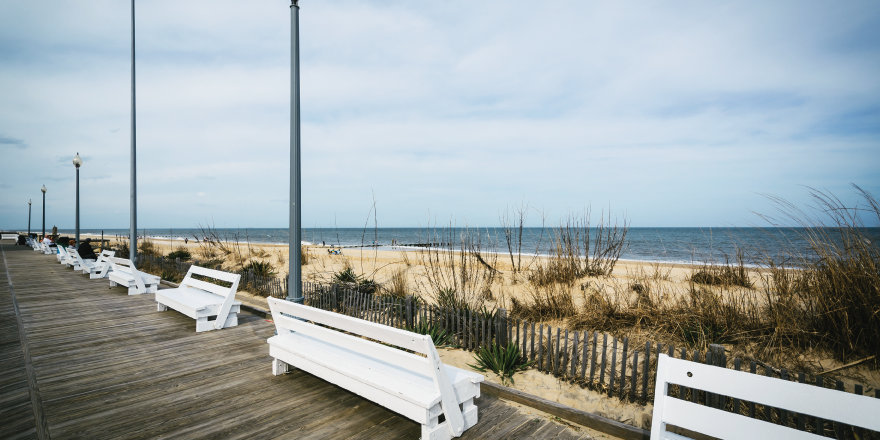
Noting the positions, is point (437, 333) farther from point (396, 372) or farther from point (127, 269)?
point (127, 269)

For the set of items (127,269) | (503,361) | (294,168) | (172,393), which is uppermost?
(294,168)

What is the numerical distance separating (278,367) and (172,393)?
88 centimetres

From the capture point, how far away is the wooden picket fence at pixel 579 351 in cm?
332

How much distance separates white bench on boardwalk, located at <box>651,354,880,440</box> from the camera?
173cm

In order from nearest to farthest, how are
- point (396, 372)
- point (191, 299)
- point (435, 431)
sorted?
point (435, 431)
point (396, 372)
point (191, 299)

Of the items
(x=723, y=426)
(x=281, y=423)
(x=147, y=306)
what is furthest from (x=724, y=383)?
(x=147, y=306)

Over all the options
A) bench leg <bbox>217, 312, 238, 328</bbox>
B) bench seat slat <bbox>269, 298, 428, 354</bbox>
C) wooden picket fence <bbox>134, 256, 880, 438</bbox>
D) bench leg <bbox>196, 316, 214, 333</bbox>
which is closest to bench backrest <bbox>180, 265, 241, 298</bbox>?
bench leg <bbox>217, 312, 238, 328</bbox>

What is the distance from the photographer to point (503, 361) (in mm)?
4738

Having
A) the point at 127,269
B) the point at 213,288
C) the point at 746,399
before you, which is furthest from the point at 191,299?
the point at 746,399

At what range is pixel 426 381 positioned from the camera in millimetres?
2828

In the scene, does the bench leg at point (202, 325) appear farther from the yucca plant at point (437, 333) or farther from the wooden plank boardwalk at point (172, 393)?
the yucca plant at point (437, 333)

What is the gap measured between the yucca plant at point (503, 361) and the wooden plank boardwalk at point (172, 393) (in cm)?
128

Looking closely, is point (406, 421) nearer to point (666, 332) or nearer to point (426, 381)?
point (426, 381)

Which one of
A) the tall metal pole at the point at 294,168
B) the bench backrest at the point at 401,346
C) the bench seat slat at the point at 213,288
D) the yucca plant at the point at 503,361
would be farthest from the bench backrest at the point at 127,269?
the yucca plant at the point at 503,361
